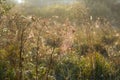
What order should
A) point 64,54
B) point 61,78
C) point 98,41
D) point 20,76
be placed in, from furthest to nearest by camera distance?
1. point 98,41
2. point 64,54
3. point 61,78
4. point 20,76

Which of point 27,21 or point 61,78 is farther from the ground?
point 27,21

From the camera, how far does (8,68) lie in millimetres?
6180

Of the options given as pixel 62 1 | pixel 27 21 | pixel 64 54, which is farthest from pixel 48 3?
pixel 27 21

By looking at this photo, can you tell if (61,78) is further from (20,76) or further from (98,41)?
(98,41)

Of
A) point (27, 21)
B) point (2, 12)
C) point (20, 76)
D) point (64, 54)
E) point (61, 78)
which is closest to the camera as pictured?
point (20, 76)

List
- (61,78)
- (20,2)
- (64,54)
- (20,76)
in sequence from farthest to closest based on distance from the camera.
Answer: (20,2) → (64,54) → (61,78) → (20,76)

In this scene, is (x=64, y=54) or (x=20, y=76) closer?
(x=20, y=76)

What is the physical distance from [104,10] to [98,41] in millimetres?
6823

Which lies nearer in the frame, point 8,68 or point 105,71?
point 8,68

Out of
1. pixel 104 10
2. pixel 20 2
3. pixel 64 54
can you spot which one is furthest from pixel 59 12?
pixel 64 54

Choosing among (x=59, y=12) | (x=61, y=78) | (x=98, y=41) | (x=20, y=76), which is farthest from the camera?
(x=59, y=12)

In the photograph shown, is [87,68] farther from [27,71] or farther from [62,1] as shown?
[62,1]

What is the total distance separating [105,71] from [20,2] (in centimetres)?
1218

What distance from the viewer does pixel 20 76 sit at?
5.57m
